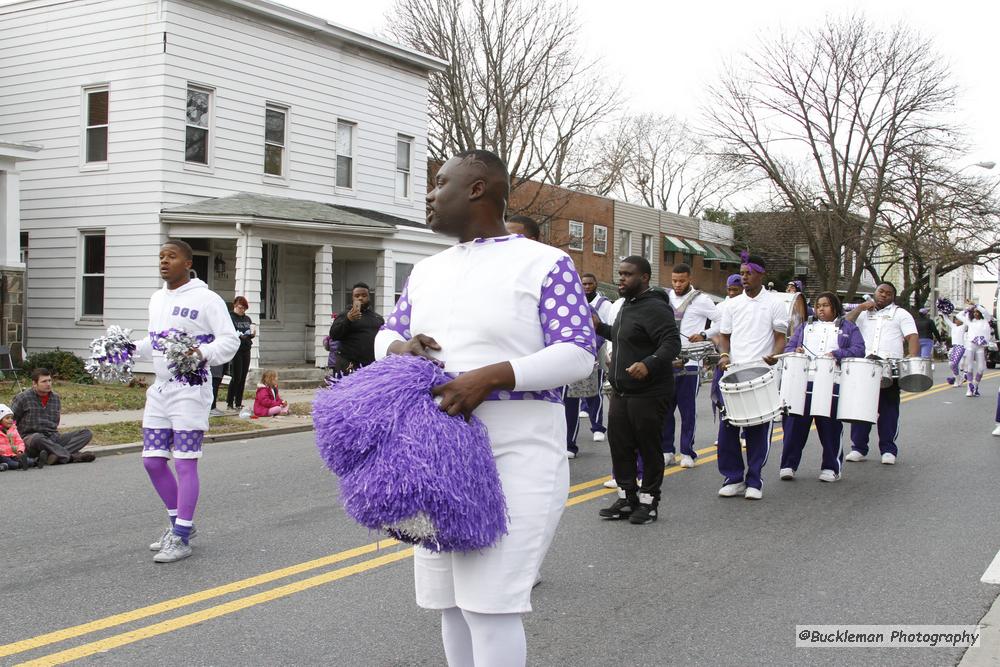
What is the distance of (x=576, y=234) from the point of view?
3881 cm

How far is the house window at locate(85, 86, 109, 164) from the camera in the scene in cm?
1973

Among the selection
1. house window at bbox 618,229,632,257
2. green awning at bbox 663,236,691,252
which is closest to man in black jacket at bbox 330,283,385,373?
house window at bbox 618,229,632,257

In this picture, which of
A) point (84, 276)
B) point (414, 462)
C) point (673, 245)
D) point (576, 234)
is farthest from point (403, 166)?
point (673, 245)

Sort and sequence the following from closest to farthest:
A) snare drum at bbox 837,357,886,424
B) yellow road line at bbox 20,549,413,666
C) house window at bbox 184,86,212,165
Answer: yellow road line at bbox 20,549,413,666
snare drum at bbox 837,357,886,424
house window at bbox 184,86,212,165

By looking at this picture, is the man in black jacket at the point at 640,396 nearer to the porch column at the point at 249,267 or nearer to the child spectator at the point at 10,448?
the child spectator at the point at 10,448

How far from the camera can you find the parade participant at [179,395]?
235 inches

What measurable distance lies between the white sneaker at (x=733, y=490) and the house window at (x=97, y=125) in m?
15.6

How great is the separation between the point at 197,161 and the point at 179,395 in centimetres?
1491

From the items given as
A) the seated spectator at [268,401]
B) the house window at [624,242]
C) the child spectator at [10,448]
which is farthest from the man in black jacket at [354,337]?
the house window at [624,242]

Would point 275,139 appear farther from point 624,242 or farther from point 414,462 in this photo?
point 624,242

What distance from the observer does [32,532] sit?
7.06 meters

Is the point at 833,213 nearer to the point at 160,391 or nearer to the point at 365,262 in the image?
the point at 365,262

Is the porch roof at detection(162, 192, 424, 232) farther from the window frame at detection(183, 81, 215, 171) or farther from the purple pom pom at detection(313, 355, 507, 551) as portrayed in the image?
the purple pom pom at detection(313, 355, 507, 551)

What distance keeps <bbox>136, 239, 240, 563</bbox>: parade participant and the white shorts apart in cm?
332
